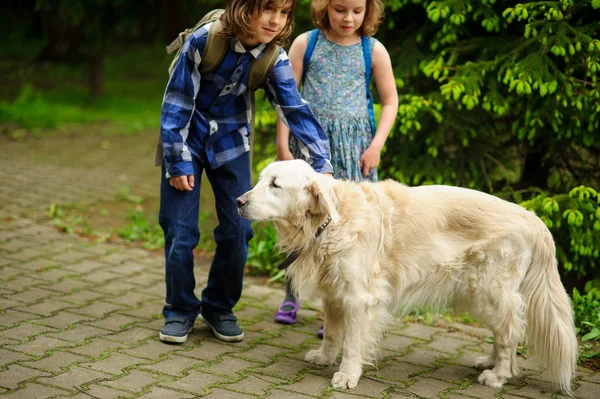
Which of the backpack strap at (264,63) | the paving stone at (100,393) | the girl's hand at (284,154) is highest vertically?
the backpack strap at (264,63)

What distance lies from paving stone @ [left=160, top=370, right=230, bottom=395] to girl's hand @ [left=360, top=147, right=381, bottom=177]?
1.62m

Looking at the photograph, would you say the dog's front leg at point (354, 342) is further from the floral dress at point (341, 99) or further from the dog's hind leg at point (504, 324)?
the floral dress at point (341, 99)

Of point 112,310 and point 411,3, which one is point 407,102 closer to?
point 411,3

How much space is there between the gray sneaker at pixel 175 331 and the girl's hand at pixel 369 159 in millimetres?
→ 1523

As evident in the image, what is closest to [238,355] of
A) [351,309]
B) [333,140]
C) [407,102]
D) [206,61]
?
[351,309]

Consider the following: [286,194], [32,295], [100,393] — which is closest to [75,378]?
[100,393]

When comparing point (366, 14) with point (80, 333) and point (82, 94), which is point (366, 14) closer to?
point (80, 333)

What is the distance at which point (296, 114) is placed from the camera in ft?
13.8

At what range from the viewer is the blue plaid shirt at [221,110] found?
3998mm

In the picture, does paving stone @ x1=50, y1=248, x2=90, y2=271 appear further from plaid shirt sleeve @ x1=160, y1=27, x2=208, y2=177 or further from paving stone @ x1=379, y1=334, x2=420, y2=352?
paving stone @ x1=379, y1=334, x2=420, y2=352

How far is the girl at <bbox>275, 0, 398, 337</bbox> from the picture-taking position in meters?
4.47

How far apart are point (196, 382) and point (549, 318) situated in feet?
6.61

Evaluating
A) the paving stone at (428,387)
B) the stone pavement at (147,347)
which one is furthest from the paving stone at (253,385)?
the paving stone at (428,387)

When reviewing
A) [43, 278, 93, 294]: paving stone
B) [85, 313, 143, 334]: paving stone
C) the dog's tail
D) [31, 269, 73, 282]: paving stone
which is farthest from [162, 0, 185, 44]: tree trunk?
the dog's tail
